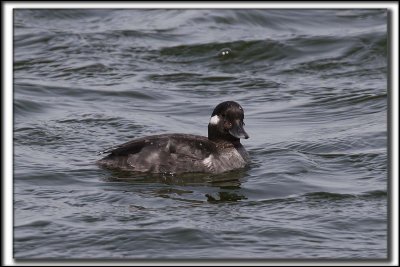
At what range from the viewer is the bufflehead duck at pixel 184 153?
1274 cm

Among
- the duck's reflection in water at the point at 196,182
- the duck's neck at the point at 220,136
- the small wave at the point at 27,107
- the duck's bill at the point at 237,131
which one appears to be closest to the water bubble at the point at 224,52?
the small wave at the point at 27,107

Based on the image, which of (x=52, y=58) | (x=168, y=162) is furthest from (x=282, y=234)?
(x=52, y=58)

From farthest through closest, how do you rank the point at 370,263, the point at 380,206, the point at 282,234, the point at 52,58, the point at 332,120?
the point at 52,58
the point at 332,120
the point at 380,206
the point at 282,234
the point at 370,263

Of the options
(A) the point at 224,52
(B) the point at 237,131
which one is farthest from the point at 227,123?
(A) the point at 224,52

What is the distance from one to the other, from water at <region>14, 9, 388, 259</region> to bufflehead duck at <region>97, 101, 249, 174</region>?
16 cm

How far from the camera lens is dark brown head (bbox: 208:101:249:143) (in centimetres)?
1312

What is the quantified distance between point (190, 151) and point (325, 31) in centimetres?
776

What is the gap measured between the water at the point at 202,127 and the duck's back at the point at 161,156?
168 mm

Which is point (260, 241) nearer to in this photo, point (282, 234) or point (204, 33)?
point (282, 234)

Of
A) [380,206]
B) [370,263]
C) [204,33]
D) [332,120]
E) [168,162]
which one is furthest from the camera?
[204,33]

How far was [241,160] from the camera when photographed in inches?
518

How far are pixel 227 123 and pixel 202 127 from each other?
1.74 meters

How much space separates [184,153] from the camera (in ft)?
42.0

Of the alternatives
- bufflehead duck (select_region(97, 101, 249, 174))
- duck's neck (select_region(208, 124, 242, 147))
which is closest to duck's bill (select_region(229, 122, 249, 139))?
bufflehead duck (select_region(97, 101, 249, 174))
